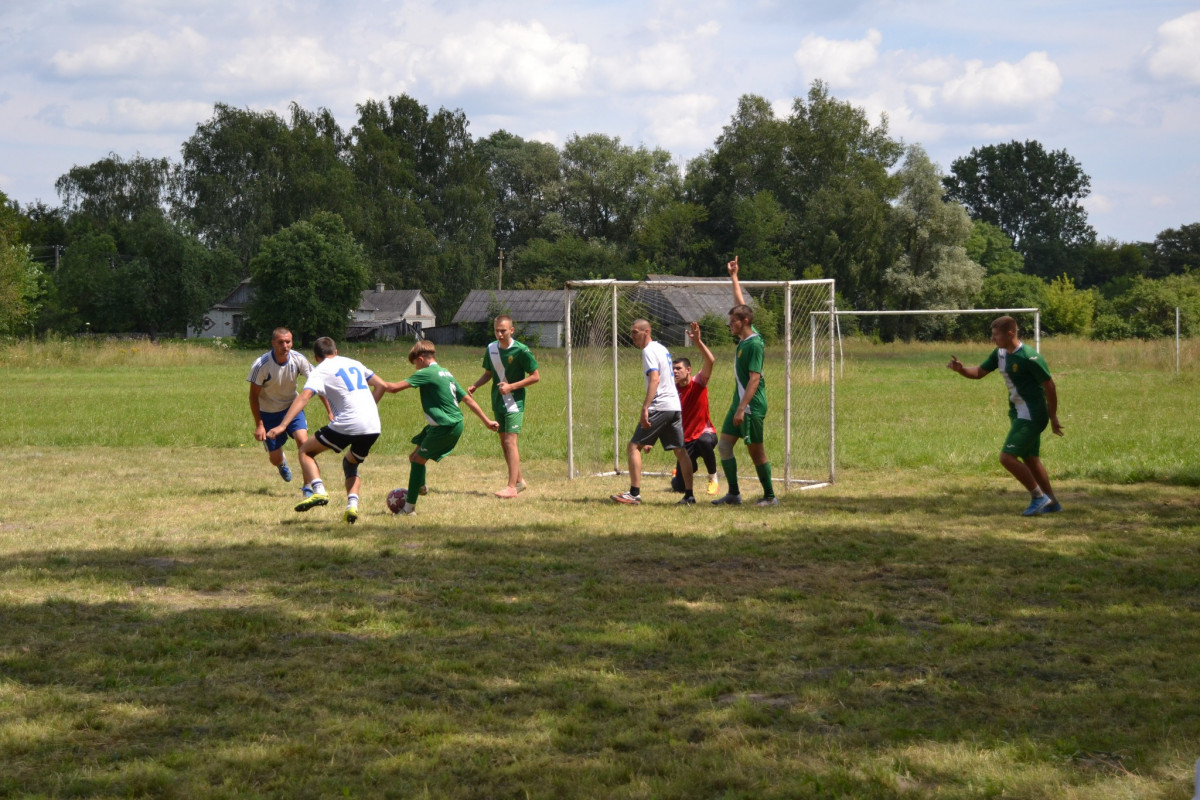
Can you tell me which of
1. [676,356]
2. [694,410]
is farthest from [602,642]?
[676,356]

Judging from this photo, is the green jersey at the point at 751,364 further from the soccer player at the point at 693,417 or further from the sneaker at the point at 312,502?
the sneaker at the point at 312,502

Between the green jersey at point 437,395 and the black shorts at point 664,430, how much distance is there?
181cm

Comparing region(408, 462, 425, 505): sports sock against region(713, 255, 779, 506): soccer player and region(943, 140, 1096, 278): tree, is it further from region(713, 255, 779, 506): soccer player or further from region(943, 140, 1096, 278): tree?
region(943, 140, 1096, 278): tree

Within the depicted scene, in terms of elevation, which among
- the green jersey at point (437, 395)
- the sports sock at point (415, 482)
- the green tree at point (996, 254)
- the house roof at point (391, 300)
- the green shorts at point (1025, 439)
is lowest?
the sports sock at point (415, 482)

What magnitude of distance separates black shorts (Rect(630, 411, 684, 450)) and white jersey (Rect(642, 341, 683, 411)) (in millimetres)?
67

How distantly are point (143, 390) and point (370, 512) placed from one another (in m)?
22.3

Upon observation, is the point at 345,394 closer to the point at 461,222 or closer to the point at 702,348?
the point at 702,348

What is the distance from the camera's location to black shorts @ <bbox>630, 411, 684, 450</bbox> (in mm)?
11234

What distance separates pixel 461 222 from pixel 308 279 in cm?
1888

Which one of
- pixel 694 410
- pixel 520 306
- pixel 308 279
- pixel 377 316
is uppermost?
pixel 308 279

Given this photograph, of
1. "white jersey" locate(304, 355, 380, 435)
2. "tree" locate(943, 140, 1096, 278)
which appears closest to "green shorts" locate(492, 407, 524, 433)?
"white jersey" locate(304, 355, 380, 435)

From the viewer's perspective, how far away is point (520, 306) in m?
76.5

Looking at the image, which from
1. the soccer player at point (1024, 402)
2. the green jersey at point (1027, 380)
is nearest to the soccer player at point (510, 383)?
the soccer player at point (1024, 402)

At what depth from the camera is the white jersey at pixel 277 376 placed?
11547 millimetres
